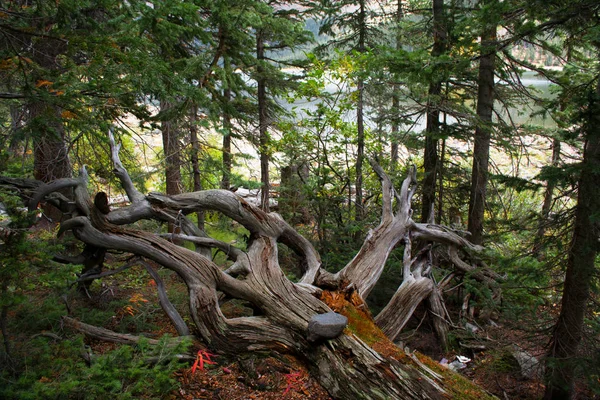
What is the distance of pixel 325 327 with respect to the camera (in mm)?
4363

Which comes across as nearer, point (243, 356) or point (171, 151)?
point (243, 356)

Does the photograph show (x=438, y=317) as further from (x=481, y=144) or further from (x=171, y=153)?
(x=171, y=153)

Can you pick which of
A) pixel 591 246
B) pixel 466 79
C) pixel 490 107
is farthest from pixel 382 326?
pixel 466 79

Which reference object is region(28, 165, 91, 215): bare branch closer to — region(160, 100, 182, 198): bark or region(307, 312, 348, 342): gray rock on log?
region(160, 100, 182, 198): bark

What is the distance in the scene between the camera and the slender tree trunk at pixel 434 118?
8555 millimetres

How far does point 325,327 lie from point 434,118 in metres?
6.27

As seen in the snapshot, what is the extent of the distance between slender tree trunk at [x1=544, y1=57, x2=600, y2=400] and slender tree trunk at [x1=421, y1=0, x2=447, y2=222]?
3.73 metres

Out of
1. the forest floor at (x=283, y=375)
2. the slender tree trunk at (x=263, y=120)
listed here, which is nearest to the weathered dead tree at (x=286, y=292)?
the forest floor at (x=283, y=375)

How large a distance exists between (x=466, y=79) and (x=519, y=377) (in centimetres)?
646

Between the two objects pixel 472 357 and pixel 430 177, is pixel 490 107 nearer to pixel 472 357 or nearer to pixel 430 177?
pixel 430 177

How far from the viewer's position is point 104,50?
472 cm

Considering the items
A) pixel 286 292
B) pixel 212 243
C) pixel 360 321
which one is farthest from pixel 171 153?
pixel 360 321

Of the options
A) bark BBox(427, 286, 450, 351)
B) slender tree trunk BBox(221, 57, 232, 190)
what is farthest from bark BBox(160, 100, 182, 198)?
bark BBox(427, 286, 450, 351)

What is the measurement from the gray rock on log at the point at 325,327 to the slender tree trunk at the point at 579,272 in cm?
212
